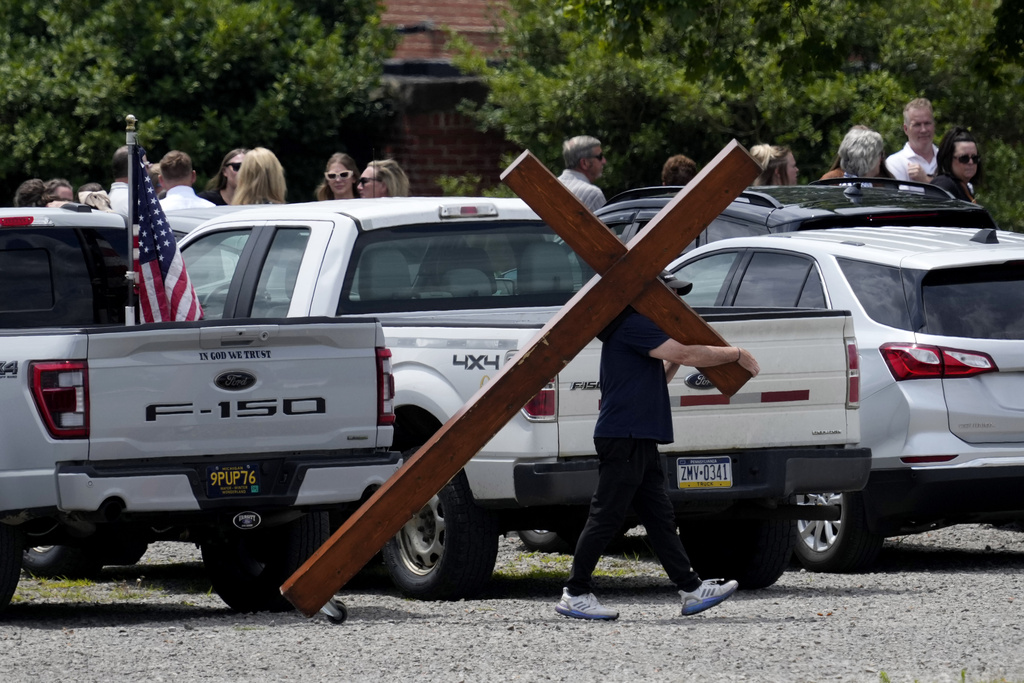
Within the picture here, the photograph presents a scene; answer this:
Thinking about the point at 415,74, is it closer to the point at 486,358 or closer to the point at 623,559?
the point at 623,559

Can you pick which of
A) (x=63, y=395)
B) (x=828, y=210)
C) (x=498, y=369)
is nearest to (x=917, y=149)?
(x=828, y=210)

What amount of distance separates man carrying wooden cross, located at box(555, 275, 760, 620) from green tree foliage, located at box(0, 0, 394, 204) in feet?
34.6

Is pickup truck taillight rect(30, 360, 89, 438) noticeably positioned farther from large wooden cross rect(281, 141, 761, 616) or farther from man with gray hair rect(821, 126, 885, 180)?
man with gray hair rect(821, 126, 885, 180)

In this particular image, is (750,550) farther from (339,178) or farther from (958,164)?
(339,178)

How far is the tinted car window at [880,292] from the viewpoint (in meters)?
9.65

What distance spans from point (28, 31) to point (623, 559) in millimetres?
10926

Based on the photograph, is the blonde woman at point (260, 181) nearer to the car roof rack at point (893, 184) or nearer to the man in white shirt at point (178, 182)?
the man in white shirt at point (178, 182)

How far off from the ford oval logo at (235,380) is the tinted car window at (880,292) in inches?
133

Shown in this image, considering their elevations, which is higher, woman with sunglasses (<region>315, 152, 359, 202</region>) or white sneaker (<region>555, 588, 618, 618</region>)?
woman with sunglasses (<region>315, 152, 359, 202</region>)

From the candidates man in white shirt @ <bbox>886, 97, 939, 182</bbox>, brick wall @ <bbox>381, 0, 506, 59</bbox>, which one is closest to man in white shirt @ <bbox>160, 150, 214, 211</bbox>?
man in white shirt @ <bbox>886, 97, 939, 182</bbox>

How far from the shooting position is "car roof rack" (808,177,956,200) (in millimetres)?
12508

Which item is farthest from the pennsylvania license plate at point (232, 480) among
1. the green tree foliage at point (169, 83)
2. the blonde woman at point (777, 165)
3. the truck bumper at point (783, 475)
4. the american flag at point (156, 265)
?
the green tree foliage at point (169, 83)

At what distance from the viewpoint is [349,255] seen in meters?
9.49

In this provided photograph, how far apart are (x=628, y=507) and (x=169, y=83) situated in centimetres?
1137
